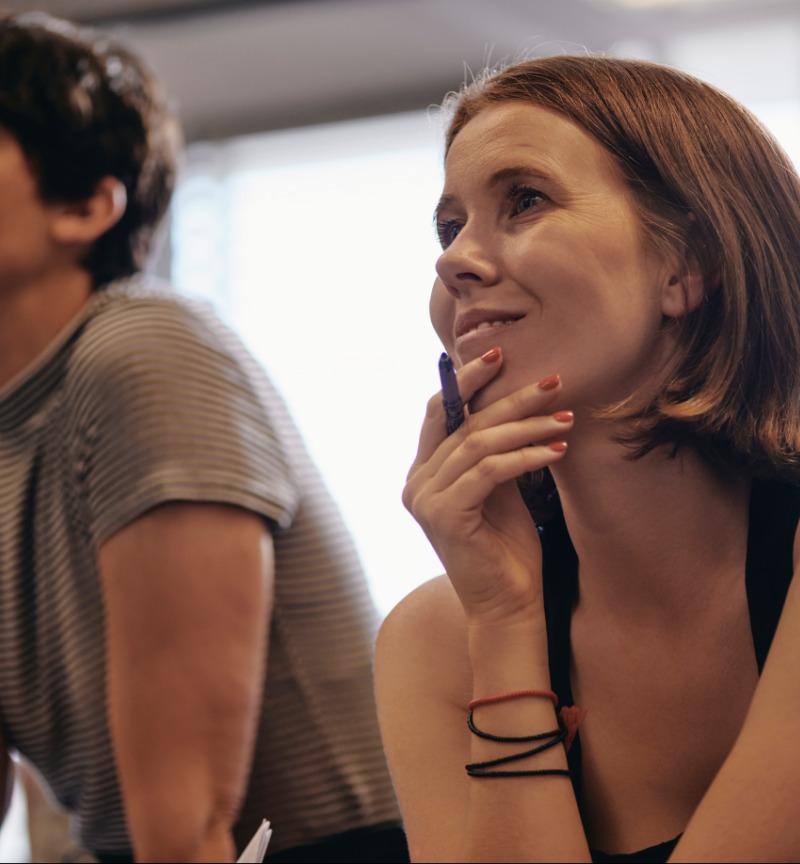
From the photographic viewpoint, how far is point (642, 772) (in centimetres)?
101

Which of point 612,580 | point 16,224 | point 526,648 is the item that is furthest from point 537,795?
point 16,224

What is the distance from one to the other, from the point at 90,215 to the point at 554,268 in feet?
2.69

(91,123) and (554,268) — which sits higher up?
(91,123)

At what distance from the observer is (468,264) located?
3.37 feet

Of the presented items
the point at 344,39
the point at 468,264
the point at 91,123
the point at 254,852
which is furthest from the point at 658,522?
the point at 344,39

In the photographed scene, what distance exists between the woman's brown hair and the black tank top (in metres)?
0.04

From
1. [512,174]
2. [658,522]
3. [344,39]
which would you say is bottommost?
[658,522]

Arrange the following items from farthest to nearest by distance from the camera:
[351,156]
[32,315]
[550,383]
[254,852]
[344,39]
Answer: [351,156] → [344,39] → [32,315] → [550,383] → [254,852]

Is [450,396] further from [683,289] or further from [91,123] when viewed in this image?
[91,123]

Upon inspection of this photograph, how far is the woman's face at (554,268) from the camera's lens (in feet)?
3.31

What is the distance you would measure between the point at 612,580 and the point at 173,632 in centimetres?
44

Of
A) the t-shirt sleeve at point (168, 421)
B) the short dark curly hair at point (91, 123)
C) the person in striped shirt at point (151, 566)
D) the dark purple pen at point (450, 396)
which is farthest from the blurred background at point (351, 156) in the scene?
the dark purple pen at point (450, 396)

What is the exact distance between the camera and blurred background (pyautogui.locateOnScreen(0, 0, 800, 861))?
3043 millimetres

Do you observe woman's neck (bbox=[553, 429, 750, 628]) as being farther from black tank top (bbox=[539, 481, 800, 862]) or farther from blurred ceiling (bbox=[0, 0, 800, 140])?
blurred ceiling (bbox=[0, 0, 800, 140])
